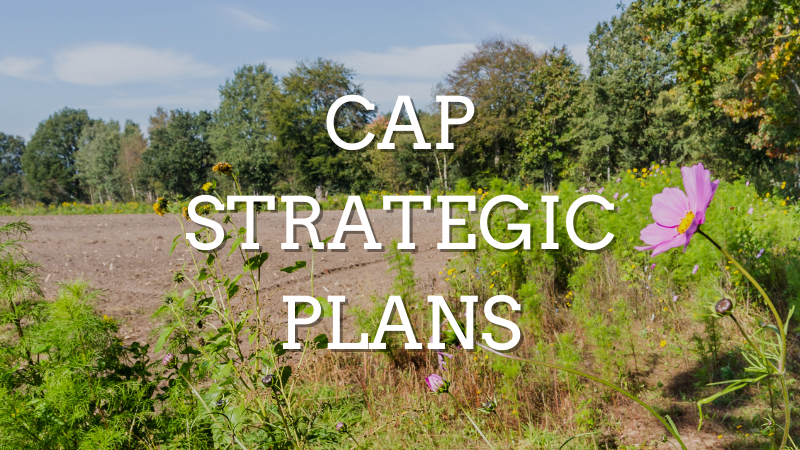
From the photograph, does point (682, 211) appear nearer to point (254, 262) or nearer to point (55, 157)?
point (254, 262)

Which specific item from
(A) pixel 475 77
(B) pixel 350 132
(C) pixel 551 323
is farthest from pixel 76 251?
(A) pixel 475 77

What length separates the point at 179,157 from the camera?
30.7m

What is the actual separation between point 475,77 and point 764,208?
21099 mm

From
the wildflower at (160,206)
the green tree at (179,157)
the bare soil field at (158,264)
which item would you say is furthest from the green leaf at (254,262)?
the green tree at (179,157)

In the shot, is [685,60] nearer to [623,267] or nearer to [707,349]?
[623,267]

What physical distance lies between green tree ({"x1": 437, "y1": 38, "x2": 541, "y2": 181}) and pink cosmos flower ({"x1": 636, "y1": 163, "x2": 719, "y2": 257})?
22.8m

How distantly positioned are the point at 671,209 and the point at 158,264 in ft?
18.8

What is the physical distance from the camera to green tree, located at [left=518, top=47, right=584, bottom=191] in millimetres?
21547

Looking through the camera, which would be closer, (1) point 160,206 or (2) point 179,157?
(1) point 160,206

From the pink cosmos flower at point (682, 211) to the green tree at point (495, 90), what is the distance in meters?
22.8

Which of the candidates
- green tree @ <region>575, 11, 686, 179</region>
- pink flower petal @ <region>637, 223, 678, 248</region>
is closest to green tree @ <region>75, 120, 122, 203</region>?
green tree @ <region>575, 11, 686, 179</region>

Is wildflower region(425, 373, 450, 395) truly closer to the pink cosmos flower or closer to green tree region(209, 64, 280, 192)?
the pink cosmos flower

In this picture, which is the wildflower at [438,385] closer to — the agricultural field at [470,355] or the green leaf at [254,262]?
the agricultural field at [470,355]

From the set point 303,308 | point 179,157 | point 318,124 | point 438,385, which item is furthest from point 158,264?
point 179,157
